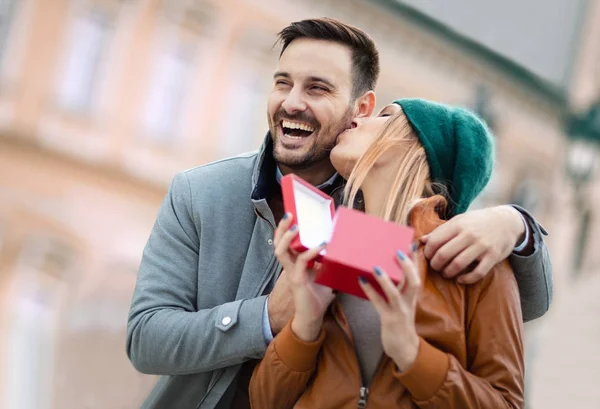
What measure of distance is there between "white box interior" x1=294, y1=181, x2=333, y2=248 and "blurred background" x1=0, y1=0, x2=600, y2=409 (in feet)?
20.2

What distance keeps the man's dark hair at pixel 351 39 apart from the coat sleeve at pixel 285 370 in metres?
0.79

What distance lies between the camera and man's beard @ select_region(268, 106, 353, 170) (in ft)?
7.66

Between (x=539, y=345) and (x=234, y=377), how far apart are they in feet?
51.6

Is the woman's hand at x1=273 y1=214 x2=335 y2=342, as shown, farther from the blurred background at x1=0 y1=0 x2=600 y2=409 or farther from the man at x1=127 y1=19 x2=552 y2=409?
the blurred background at x1=0 y1=0 x2=600 y2=409

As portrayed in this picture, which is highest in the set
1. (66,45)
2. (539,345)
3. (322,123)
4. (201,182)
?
(322,123)

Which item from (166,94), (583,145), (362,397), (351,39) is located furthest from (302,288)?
(166,94)

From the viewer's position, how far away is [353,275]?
172cm

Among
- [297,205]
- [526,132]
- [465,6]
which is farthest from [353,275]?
[526,132]

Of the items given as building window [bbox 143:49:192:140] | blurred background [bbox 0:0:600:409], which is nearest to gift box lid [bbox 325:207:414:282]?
blurred background [bbox 0:0:600:409]

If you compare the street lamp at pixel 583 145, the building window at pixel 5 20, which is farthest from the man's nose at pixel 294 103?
the building window at pixel 5 20

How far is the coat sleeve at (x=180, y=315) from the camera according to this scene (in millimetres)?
2072

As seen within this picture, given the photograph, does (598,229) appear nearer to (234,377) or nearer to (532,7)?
(532,7)

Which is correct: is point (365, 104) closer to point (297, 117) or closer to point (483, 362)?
point (297, 117)

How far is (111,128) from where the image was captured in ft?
36.0
